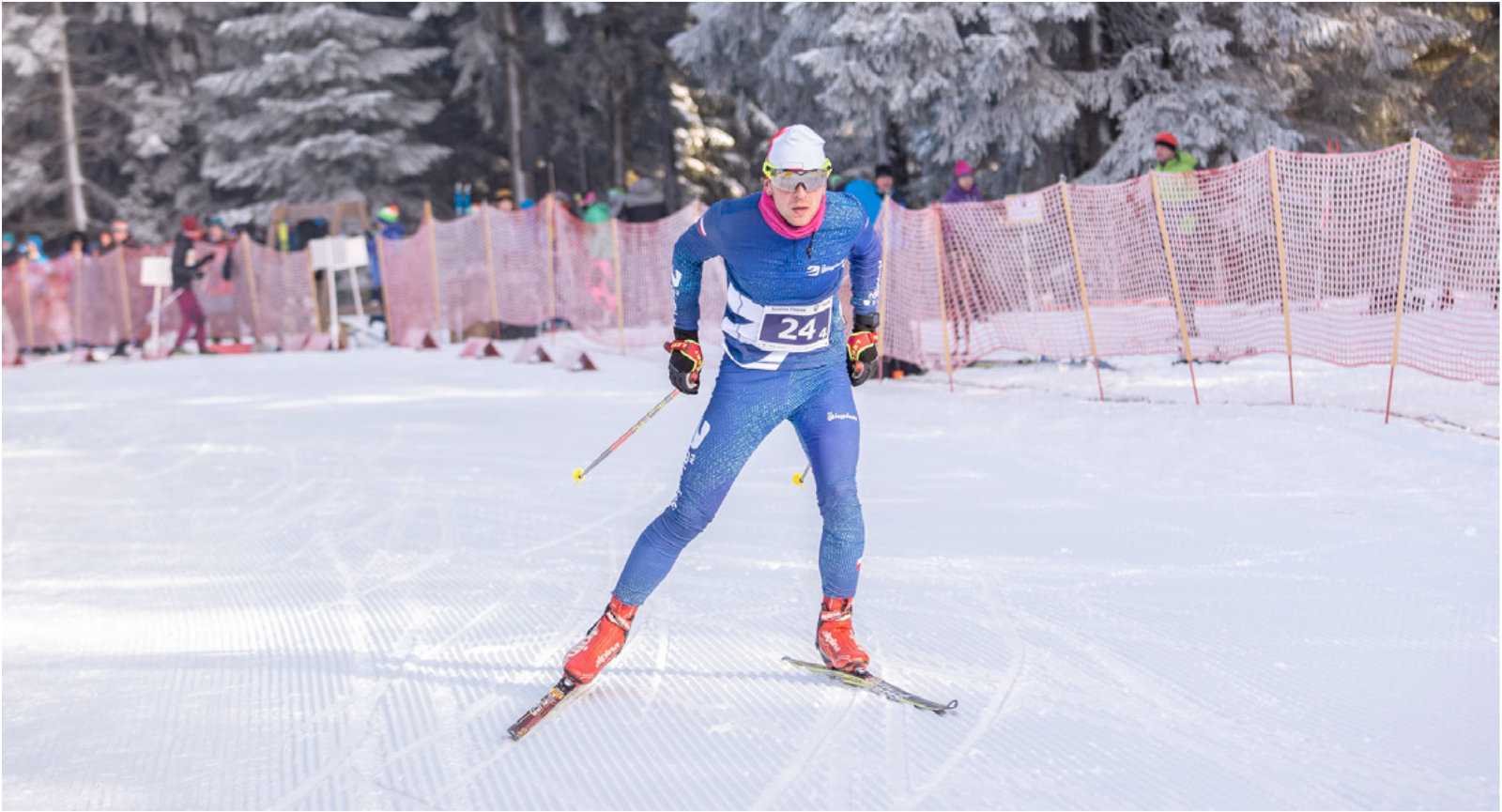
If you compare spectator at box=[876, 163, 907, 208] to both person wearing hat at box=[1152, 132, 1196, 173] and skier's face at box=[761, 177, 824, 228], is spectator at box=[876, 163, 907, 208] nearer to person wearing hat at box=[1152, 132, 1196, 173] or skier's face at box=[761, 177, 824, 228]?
person wearing hat at box=[1152, 132, 1196, 173]

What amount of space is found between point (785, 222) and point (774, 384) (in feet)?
1.67

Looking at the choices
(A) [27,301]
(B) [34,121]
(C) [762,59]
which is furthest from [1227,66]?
(B) [34,121]

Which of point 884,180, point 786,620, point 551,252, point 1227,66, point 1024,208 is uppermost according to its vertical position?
point 1227,66

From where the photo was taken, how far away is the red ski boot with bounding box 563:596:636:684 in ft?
13.2

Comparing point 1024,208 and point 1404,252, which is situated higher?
point 1024,208

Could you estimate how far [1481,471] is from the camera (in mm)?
6984

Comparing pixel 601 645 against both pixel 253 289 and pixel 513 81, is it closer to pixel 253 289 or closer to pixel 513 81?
pixel 253 289

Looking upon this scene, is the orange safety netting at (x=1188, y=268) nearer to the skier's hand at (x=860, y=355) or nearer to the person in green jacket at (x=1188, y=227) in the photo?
the person in green jacket at (x=1188, y=227)

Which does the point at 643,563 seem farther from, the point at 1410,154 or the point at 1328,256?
the point at 1328,256

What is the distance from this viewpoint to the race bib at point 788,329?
13.3 feet

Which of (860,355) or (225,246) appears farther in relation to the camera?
(225,246)

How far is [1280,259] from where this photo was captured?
958 centimetres

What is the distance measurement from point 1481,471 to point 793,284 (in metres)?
4.90

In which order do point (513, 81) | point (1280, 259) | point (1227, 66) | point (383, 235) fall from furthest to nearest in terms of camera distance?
point (513, 81) → point (383, 235) → point (1227, 66) → point (1280, 259)
